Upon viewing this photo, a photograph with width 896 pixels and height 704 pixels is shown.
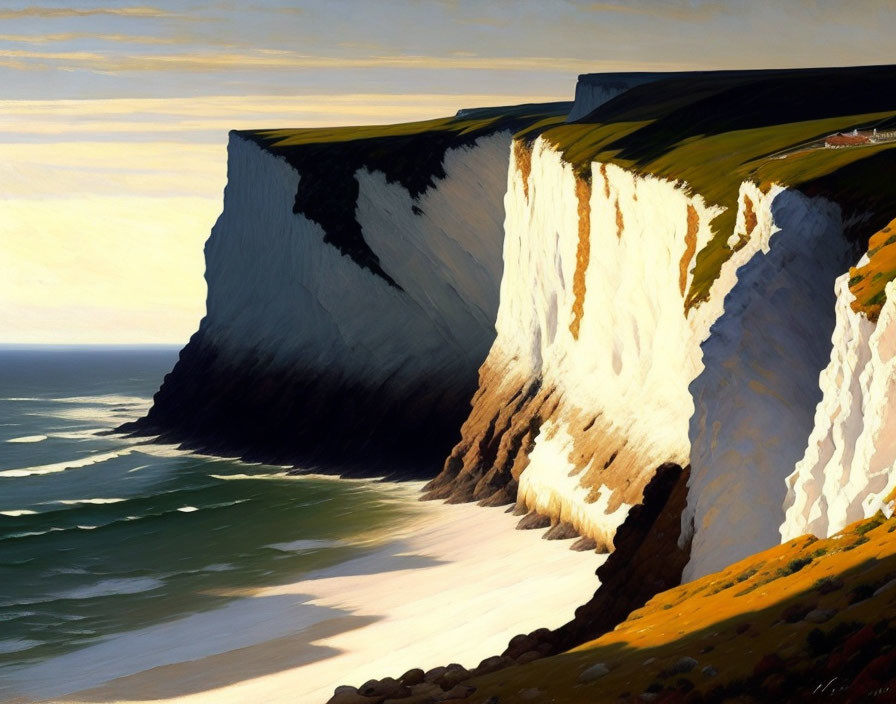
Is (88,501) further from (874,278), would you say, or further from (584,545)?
(874,278)

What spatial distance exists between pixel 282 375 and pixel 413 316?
7344 mm

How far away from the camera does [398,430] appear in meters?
59.8

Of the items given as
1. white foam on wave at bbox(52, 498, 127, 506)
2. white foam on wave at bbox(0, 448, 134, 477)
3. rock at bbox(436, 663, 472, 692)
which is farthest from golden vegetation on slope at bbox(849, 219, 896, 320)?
white foam on wave at bbox(0, 448, 134, 477)

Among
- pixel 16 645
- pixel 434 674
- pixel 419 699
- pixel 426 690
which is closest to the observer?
pixel 419 699

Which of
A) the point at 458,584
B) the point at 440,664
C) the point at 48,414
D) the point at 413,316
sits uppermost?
the point at 48,414

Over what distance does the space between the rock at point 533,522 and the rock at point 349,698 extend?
50.2ft

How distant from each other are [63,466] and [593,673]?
5837cm

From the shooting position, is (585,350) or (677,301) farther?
(585,350)

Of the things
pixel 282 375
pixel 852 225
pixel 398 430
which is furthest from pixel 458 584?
pixel 282 375

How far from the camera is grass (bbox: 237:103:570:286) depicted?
2518 inches

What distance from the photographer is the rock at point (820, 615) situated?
13742 mm

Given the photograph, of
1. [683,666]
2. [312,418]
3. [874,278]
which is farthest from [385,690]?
[312,418]

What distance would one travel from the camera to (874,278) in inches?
742

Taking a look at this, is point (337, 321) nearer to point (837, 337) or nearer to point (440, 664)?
point (440, 664)
